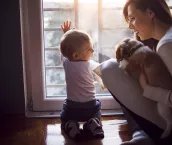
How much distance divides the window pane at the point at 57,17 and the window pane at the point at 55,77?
11.4 inches

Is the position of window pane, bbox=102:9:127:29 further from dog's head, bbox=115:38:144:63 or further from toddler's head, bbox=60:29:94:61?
dog's head, bbox=115:38:144:63

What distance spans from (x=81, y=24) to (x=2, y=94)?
2.09 ft

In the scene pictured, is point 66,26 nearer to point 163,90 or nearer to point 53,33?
point 53,33

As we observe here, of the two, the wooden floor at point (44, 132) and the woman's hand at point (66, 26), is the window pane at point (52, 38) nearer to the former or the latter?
the woman's hand at point (66, 26)

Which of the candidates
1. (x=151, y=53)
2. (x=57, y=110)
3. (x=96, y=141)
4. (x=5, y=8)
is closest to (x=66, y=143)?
(x=96, y=141)

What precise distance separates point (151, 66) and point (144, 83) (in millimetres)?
81

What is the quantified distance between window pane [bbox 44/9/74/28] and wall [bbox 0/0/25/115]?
208 millimetres

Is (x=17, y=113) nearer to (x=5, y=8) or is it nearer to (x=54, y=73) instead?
(x=54, y=73)

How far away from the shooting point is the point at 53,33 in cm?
205

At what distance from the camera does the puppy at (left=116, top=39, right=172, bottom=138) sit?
4.37 feet

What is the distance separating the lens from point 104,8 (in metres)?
2.02

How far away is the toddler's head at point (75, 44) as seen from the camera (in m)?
1.73

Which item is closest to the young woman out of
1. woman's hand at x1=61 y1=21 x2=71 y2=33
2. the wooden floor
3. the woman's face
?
the woman's face

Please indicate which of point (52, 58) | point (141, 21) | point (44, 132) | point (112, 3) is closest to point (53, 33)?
point (52, 58)
